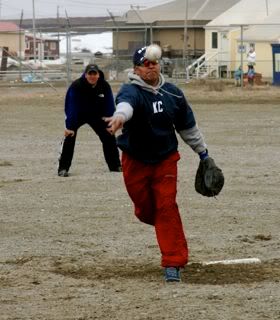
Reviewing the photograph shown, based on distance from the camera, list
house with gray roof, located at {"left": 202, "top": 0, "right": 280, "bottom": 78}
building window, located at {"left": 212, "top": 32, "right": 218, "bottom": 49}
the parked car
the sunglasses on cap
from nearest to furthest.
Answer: the sunglasses on cap < the parked car < house with gray roof, located at {"left": 202, "top": 0, "right": 280, "bottom": 78} < building window, located at {"left": 212, "top": 32, "right": 218, "bottom": 49}

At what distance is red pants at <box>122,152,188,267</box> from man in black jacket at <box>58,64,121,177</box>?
6.64 m

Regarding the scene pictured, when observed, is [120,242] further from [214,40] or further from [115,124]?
A: [214,40]

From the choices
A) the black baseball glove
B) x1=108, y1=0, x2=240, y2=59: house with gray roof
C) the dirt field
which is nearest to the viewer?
the dirt field

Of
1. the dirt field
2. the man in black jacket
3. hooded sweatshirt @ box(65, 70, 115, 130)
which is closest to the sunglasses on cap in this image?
the dirt field

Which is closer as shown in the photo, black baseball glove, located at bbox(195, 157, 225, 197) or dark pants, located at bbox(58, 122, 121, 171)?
black baseball glove, located at bbox(195, 157, 225, 197)

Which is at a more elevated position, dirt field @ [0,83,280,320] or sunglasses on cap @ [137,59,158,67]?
sunglasses on cap @ [137,59,158,67]

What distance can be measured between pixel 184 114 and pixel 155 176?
1.68ft

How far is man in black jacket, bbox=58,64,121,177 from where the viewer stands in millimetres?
14969

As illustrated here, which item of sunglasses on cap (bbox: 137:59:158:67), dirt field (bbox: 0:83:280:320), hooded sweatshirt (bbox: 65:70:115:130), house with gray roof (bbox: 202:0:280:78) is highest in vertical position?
house with gray roof (bbox: 202:0:280:78)

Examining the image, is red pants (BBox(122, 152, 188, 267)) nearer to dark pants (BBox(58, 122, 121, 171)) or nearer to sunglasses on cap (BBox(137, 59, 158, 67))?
sunglasses on cap (BBox(137, 59, 158, 67))

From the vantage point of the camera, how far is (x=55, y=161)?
16.9 meters

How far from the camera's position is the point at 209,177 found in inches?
336

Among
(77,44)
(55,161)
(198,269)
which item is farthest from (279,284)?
(77,44)

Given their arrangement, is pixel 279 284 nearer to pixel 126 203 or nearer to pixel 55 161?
pixel 126 203
